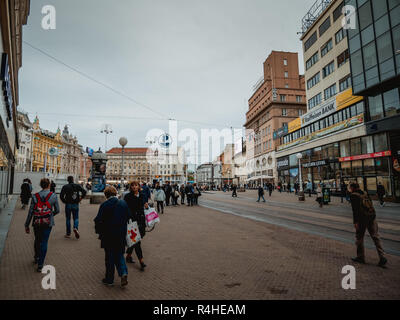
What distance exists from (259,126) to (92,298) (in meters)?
61.5

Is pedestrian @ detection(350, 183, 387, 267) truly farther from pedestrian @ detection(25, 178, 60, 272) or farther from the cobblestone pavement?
pedestrian @ detection(25, 178, 60, 272)

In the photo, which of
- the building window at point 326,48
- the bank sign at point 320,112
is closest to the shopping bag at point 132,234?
the bank sign at point 320,112

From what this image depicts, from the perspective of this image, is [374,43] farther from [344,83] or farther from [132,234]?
[132,234]

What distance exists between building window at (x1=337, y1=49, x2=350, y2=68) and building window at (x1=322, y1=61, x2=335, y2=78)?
4.24 feet

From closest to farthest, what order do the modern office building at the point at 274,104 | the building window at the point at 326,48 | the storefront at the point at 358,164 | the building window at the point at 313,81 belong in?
the storefront at the point at 358,164 < the building window at the point at 326,48 < the building window at the point at 313,81 < the modern office building at the point at 274,104

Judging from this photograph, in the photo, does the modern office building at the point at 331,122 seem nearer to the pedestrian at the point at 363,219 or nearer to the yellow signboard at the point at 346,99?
the yellow signboard at the point at 346,99

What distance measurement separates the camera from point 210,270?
4969mm

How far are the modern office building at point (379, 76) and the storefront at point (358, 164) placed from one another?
8cm

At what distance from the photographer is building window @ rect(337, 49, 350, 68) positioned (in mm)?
28587

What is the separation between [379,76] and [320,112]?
11.9 meters

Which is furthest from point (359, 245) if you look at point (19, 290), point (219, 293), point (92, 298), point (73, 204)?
point (73, 204)

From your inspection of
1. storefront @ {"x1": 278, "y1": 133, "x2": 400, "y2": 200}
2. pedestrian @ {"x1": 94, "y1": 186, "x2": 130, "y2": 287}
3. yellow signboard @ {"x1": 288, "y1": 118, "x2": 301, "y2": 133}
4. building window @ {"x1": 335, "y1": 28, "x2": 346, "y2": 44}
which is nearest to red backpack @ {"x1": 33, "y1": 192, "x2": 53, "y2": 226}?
pedestrian @ {"x1": 94, "y1": 186, "x2": 130, "y2": 287}

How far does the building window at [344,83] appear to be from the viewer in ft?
92.4

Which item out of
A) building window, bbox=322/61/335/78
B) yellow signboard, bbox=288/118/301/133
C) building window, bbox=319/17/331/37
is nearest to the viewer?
building window, bbox=322/61/335/78
